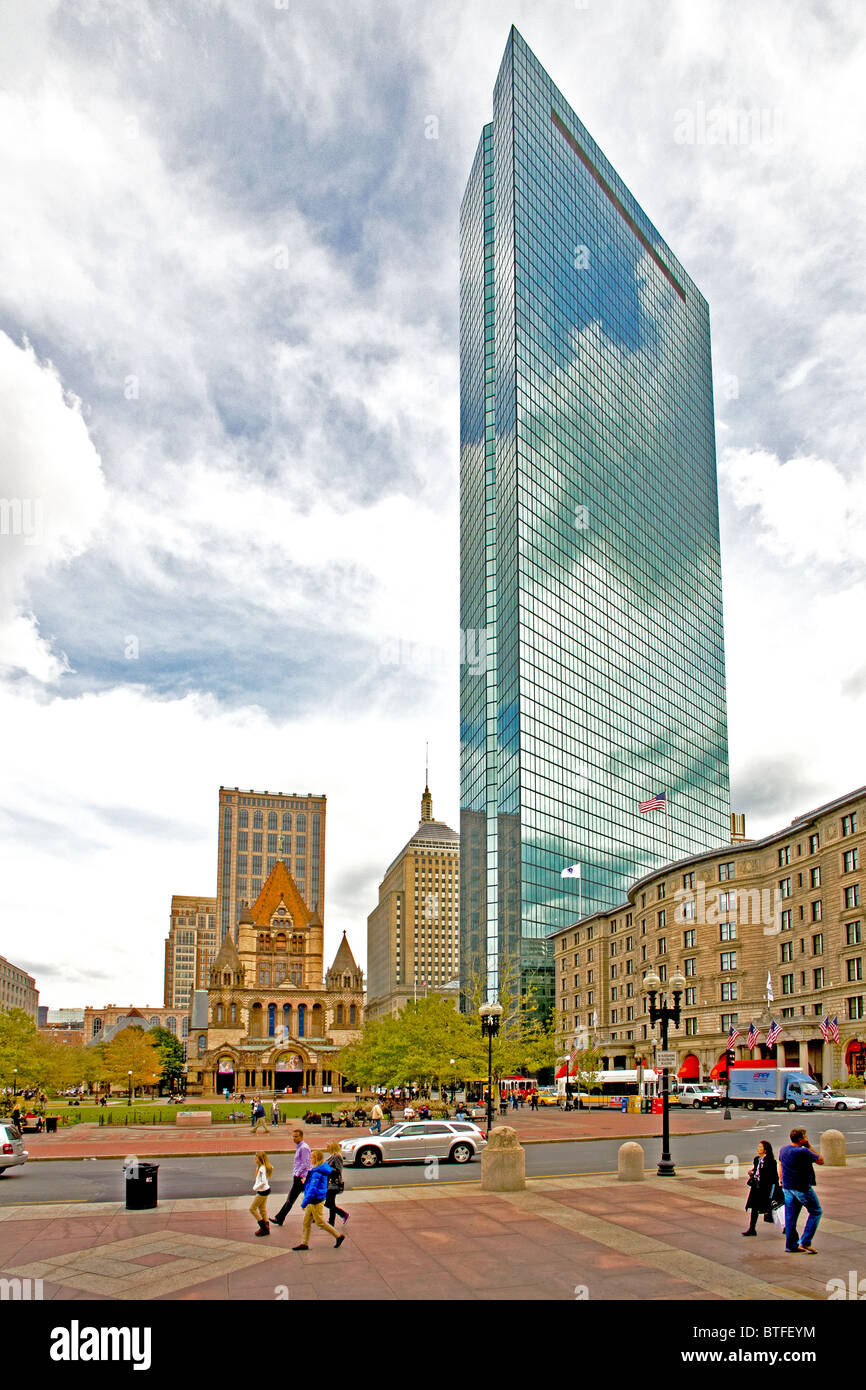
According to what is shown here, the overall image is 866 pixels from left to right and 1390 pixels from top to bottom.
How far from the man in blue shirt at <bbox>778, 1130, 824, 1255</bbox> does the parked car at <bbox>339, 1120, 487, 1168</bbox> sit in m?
16.6

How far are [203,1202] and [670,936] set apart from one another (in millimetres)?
68612

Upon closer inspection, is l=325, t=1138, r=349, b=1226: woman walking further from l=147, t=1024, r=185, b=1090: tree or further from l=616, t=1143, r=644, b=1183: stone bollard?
l=147, t=1024, r=185, b=1090: tree

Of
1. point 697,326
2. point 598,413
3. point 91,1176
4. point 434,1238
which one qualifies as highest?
point 697,326

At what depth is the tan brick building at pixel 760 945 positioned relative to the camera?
63.2 meters

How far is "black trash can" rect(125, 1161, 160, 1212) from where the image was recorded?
20453 mm

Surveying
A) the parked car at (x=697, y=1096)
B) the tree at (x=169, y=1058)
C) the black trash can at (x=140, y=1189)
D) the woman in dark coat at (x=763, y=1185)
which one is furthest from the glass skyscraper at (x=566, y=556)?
the woman in dark coat at (x=763, y=1185)

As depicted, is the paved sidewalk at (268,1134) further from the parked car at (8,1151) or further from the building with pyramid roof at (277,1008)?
the building with pyramid roof at (277,1008)

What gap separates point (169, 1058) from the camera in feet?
539

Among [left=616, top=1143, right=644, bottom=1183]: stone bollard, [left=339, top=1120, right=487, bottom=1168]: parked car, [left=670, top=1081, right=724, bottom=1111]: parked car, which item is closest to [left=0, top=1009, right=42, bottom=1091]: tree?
[left=339, top=1120, right=487, bottom=1168]: parked car

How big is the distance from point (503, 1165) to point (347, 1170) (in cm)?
752

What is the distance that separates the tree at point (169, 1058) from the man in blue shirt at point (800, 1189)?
125 metres

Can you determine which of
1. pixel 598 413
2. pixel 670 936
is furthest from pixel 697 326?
pixel 670 936
